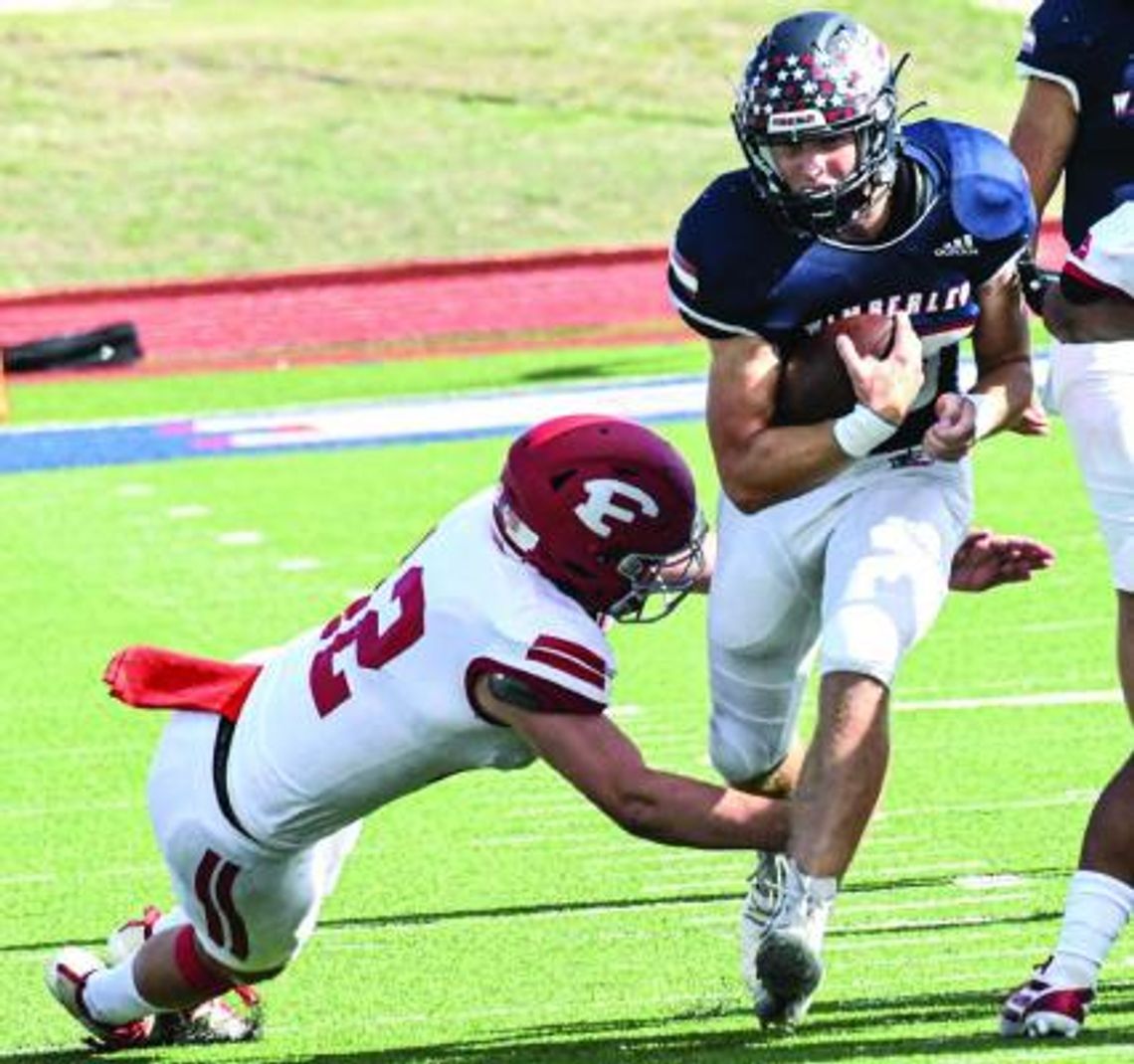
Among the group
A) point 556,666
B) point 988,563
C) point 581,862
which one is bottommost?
point 581,862

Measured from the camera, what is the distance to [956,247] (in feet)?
18.8

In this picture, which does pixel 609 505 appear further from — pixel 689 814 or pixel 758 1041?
pixel 758 1041

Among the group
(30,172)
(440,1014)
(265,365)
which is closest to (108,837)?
(440,1014)

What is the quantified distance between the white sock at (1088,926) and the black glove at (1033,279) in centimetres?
109

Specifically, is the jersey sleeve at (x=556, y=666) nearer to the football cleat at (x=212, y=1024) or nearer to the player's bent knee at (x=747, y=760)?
the player's bent knee at (x=747, y=760)

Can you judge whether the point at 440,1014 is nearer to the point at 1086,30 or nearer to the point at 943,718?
the point at 1086,30

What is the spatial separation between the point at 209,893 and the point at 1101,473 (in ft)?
5.51

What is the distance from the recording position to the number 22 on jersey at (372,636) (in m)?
5.25

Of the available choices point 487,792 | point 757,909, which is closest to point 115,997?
point 757,909

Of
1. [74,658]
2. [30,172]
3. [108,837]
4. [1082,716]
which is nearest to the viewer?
[108,837]

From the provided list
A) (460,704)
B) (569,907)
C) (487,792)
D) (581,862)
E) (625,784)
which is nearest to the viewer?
(625,784)

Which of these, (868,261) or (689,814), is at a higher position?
(868,261)

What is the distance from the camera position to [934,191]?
18.9ft

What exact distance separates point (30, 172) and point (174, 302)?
22.0 feet
